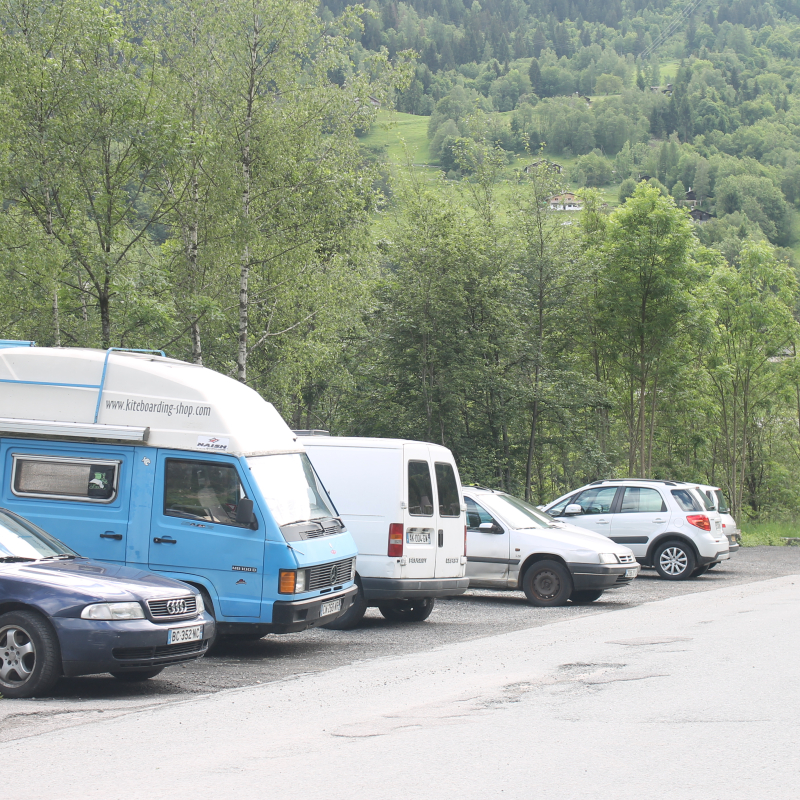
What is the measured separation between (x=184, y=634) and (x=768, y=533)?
85.5 feet

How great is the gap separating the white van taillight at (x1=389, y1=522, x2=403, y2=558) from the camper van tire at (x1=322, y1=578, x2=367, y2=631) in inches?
23.8

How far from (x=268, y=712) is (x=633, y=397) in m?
25.5

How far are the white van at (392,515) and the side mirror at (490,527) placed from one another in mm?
2017

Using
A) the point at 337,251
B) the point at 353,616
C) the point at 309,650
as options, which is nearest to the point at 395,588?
the point at 353,616

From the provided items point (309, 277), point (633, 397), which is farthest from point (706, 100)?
point (309, 277)

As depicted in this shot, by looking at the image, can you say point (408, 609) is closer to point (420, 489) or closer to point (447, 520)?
point (447, 520)

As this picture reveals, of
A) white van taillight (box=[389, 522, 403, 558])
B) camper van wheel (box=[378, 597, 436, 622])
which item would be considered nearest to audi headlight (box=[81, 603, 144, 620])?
white van taillight (box=[389, 522, 403, 558])

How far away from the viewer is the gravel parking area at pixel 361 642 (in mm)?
8508

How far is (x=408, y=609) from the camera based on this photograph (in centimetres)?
1305

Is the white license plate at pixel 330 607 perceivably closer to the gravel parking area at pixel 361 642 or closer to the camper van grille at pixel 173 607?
the gravel parking area at pixel 361 642

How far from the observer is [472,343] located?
23.0 m

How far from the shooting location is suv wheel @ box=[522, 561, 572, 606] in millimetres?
14359

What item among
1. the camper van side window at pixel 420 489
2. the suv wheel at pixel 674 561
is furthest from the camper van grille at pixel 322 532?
the suv wheel at pixel 674 561

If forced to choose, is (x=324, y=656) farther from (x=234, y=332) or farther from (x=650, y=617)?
(x=234, y=332)
